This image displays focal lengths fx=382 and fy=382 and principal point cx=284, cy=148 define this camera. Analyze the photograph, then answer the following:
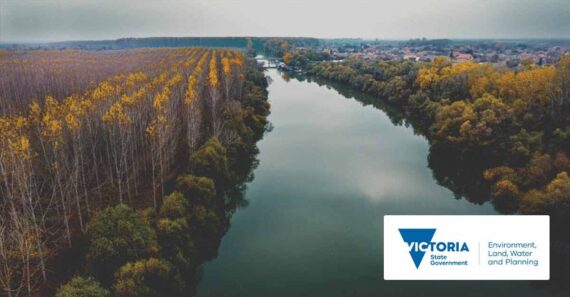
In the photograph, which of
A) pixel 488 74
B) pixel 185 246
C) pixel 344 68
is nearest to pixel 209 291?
pixel 185 246

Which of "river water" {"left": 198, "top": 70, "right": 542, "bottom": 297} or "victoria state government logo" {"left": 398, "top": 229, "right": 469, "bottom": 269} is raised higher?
"victoria state government logo" {"left": 398, "top": 229, "right": 469, "bottom": 269}

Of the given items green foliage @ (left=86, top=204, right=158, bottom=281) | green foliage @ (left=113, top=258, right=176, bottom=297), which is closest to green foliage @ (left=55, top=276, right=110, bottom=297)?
green foliage @ (left=113, top=258, right=176, bottom=297)

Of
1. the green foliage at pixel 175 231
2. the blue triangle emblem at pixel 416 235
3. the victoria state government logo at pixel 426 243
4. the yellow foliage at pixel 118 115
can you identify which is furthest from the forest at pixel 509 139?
the yellow foliage at pixel 118 115

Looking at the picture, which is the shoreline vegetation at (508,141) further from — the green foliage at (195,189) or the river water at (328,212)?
the green foliage at (195,189)

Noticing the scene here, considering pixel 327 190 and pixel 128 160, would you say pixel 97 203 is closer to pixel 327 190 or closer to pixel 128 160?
pixel 128 160

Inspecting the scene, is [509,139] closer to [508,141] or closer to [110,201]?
[508,141]

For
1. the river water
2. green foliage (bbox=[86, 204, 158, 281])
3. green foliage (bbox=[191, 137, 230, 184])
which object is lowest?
the river water

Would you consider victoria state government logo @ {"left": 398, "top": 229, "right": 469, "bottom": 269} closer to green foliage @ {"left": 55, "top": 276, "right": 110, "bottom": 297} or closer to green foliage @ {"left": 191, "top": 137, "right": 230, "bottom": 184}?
green foliage @ {"left": 55, "top": 276, "right": 110, "bottom": 297}
